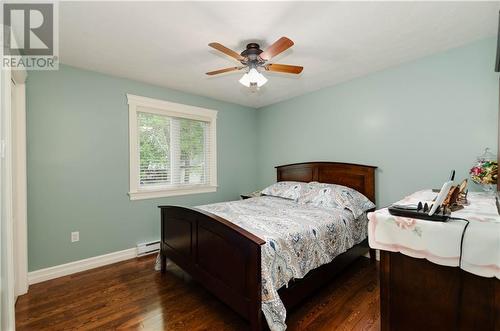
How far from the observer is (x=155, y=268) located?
278cm

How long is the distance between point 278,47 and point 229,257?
5.54 feet

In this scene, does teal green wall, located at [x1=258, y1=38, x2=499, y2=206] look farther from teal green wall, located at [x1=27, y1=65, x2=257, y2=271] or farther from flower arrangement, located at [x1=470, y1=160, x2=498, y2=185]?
teal green wall, located at [x1=27, y1=65, x2=257, y2=271]

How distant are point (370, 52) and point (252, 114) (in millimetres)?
2505

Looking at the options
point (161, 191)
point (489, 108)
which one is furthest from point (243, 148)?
point (489, 108)

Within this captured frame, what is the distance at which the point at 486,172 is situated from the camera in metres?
2.01

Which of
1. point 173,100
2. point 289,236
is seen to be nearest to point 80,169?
point 173,100

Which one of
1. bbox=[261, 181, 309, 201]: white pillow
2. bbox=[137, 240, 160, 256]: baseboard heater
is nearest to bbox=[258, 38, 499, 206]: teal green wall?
bbox=[261, 181, 309, 201]: white pillow

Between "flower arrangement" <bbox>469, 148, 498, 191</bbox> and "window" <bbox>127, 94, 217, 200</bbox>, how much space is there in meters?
3.27

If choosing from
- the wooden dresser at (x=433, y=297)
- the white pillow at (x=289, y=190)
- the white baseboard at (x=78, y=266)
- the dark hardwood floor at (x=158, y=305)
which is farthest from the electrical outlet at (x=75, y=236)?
the wooden dresser at (x=433, y=297)

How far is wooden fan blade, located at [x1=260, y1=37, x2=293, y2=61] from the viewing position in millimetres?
1707

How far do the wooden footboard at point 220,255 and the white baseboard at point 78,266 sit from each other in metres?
0.83

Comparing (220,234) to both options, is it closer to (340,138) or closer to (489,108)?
(340,138)

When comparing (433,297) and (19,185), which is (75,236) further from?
(433,297)

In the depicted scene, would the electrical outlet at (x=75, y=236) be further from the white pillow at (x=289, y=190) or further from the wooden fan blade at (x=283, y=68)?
the wooden fan blade at (x=283, y=68)
